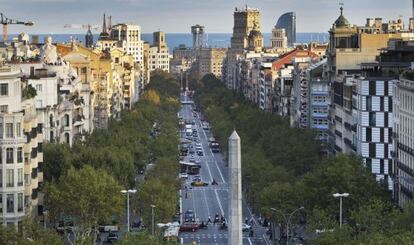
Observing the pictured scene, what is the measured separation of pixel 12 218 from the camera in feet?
315

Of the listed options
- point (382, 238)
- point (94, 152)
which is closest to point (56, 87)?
point (94, 152)

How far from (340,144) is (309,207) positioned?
1201 inches

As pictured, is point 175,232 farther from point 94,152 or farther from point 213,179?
point 213,179

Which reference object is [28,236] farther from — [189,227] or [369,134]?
[369,134]

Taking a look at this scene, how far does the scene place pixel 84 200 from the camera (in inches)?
4023

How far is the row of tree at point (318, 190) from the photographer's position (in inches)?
3497

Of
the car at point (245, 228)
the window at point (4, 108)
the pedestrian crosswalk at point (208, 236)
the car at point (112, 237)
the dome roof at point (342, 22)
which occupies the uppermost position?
the dome roof at point (342, 22)

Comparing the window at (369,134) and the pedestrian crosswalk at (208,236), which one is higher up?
the window at (369,134)

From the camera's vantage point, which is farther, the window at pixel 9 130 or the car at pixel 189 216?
the car at pixel 189 216

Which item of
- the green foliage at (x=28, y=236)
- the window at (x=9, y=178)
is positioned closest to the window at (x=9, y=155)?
the window at (x=9, y=178)

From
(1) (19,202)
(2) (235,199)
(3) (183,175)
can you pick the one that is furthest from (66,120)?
(2) (235,199)

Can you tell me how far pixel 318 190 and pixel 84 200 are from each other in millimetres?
17387

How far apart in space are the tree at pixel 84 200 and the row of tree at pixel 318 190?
1385 cm

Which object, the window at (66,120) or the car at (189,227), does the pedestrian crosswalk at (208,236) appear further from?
the window at (66,120)
